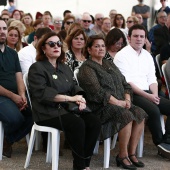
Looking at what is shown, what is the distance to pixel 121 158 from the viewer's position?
4238mm

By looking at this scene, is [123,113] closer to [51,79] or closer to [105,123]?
[105,123]

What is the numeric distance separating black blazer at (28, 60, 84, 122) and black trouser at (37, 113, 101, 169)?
8 cm

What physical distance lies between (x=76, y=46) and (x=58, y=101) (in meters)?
1.24

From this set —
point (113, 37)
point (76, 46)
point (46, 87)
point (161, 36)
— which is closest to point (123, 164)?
point (46, 87)

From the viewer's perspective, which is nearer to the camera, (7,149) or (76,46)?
(7,149)

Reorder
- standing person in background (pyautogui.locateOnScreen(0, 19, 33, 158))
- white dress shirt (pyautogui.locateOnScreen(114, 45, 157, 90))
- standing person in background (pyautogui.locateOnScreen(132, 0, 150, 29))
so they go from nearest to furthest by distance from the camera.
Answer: standing person in background (pyautogui.locateOnScreen(0, 19, 33, 158))
white dress shirt (pyautogui.locateOnScreen(114, 45, 157, 90))
standing person in background (pyautogui.locateOnScreen(132, 0, 150, 29))

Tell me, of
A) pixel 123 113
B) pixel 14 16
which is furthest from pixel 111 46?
pixel 14 16

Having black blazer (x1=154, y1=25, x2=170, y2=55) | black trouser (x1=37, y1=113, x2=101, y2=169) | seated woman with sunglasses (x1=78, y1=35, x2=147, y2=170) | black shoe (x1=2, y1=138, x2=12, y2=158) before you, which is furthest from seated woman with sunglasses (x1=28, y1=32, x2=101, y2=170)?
black blazer (x1=154, y1=25, x2=170, y2=55)

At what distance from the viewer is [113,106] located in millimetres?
4312

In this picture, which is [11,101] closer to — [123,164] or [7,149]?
[7,149]

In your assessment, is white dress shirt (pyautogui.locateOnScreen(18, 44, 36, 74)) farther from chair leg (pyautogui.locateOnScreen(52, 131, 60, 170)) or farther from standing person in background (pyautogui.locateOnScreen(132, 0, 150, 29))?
standing person in background (pyautogui.locateOnScreen(132, 0, 150, 29))

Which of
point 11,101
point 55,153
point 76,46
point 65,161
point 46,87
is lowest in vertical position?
point 65,161

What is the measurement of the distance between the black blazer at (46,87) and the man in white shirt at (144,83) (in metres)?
0.76

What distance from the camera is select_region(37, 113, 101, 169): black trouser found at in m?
3.87
